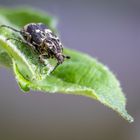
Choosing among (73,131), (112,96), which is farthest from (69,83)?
Answer: (73,131)

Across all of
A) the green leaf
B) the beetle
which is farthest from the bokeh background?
the green leaf

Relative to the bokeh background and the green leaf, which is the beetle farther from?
the bokeh background

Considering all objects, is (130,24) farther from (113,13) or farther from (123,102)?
(123,102)

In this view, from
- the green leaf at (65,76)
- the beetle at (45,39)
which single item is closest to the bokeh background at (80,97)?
the beetle at (45,39)

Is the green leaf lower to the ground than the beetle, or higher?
lower

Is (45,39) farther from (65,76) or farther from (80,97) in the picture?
(80,97)

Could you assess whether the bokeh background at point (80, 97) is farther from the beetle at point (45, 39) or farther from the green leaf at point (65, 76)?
the green leaf at point (65, 76)
